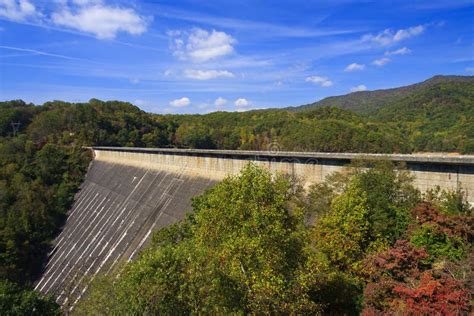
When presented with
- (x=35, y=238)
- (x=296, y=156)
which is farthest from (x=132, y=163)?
(x=296, y=156)

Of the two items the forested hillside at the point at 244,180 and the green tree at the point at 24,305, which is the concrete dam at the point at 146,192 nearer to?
the green tree at the point at 24,305

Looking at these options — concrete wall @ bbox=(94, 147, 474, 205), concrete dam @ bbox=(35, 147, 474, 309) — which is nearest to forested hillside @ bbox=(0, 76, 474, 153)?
concrete dam @ bbox=(35, 147, 474, 309)

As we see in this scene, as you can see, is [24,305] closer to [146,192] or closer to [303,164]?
[303,164]

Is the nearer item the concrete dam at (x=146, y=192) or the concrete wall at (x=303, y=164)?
the concrete wall at (x=303, y=164)

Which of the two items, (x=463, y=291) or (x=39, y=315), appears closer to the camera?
(x=463, y=291)

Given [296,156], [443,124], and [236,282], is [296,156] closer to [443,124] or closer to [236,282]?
[236,282]

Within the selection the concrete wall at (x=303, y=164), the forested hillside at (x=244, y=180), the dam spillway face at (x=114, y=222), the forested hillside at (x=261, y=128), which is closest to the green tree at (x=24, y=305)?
the forested hillside at (x=244, y=180)

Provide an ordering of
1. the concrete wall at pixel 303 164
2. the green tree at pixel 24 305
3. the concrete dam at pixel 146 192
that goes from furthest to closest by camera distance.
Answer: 1. the green tree at pixel 24 305
2. the concrete dam at pixel 146 192
3. the concrete wall at pixel 303 164

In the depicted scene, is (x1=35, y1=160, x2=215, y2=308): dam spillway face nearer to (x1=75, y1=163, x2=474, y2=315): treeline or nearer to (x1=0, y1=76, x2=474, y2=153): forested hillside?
(x1=75, y1=163, x2=474, y2=315): treeline
